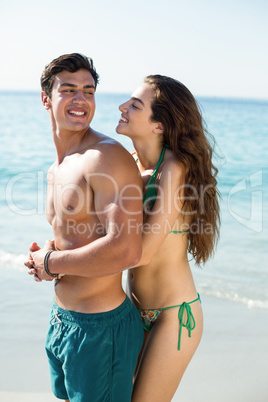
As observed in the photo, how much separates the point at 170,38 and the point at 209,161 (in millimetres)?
39476

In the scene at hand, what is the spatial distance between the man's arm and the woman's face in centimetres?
48

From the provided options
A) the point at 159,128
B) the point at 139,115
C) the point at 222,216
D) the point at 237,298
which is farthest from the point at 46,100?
the point at 222,216

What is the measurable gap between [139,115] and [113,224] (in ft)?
2.71

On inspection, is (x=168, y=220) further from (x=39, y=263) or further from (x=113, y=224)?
(x=39, y=263)

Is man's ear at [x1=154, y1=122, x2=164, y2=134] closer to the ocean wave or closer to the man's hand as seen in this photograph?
the man's hand

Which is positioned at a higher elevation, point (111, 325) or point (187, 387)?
point (111, 325)

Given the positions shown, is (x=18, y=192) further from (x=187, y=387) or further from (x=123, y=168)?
(x=123, y=168)

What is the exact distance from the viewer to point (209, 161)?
2.73 m

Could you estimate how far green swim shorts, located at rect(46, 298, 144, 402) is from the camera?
2.20 metres

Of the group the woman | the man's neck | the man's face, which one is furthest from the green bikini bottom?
the man's face

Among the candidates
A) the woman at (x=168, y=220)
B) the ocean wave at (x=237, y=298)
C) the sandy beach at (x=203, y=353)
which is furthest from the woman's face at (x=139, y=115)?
the ocean wave at (x=237, y=298)

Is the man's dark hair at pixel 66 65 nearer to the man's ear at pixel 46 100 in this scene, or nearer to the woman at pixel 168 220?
the man's ear at pixel 46 100

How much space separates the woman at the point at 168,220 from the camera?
2510 millimetres

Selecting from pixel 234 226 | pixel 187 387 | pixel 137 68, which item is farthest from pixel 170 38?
pixel 187 387
